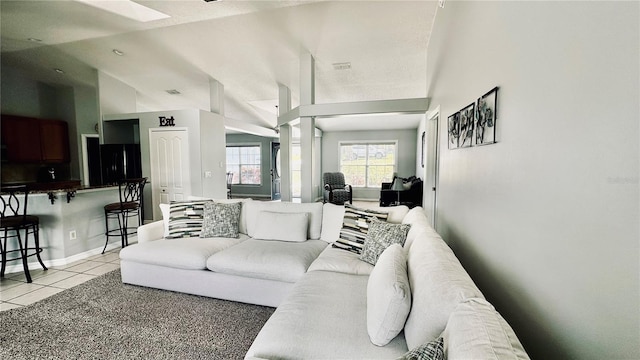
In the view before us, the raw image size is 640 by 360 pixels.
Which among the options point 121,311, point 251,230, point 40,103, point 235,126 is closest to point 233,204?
point 251,230

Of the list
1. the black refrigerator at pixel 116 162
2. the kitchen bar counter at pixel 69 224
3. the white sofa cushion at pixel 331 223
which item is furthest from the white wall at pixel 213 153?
the white sofa cushion at pixel 331 223

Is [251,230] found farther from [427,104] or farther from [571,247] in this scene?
[427,104]

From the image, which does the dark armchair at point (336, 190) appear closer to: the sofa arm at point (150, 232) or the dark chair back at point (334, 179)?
the dark chair back at point (334, 179)

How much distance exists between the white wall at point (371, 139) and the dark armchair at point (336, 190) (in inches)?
35.7

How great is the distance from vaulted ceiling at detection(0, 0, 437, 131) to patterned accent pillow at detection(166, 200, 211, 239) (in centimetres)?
248

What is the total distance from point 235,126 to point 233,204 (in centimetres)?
363

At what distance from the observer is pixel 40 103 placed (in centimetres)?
569

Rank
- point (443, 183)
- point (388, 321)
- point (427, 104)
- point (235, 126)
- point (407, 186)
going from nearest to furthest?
point (388, 321)
point (443, 183)
point (427, 104)
point (407, 186)
point (235, 126)

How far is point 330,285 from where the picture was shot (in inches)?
70.1

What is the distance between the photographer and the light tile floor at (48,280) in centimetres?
250

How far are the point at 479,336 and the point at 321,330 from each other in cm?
79

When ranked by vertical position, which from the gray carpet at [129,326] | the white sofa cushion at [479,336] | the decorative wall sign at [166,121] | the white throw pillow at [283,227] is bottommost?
the gray carpet at [129,326]

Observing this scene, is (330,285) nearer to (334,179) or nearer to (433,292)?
(433,292)

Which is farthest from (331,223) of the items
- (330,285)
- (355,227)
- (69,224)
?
(69,224)
